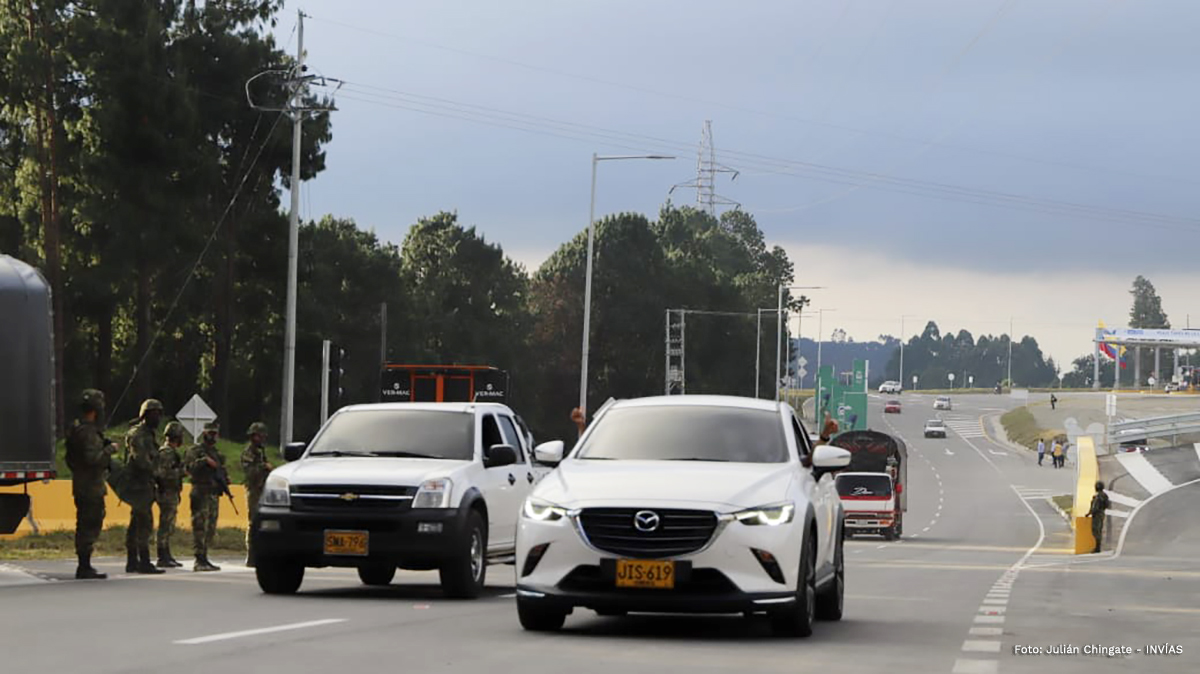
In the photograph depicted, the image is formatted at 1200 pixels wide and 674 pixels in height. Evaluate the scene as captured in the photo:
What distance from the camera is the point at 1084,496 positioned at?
76.6 meters

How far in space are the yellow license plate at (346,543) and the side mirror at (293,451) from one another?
1359mm

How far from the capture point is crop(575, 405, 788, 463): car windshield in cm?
1449

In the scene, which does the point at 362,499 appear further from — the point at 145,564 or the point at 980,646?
the point at 980,646

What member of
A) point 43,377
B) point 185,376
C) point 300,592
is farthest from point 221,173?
point 300,592

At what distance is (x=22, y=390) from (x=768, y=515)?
12440 millimetres

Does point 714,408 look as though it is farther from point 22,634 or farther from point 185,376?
point 185,376

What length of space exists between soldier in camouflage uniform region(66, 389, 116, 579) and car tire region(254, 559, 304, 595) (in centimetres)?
272

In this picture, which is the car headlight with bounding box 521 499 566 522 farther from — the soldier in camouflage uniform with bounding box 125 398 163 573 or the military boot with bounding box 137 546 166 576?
the military boot with bounding box 137 546 166 576

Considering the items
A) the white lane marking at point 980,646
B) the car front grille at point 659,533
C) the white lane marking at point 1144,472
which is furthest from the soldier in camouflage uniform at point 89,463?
the white lane marking at point 1144,472

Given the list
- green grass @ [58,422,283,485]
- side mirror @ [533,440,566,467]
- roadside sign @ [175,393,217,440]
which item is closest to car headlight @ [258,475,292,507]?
side mirror @ [533,440,566,467]

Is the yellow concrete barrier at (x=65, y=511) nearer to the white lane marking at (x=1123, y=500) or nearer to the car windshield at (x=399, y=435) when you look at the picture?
the car windshield at (x=399, y=435)

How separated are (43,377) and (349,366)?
79405 mm

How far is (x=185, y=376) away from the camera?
8275 centimetres

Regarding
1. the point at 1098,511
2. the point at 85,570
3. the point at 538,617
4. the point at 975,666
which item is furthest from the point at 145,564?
the point at 1098,511
